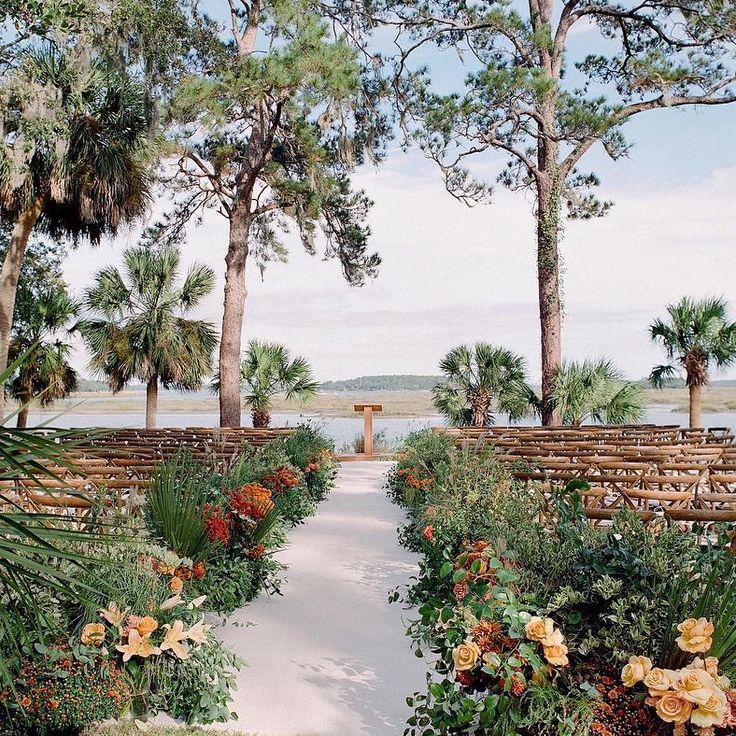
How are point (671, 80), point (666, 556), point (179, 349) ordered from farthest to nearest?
point (179, 349) < point (671, 80) < point (666, 556)

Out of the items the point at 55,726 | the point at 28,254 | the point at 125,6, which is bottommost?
the point at 55,726

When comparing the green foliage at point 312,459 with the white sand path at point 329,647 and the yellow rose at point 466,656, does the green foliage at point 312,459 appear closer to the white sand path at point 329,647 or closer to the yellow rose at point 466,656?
the white sand path at point 329,647

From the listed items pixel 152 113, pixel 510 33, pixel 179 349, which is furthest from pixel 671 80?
pixel 179 349

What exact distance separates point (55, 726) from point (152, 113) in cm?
1147

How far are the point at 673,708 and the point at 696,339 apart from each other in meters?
13.5

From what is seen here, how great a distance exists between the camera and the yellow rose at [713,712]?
7.06 feet

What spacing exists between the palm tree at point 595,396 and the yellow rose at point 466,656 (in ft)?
43.0

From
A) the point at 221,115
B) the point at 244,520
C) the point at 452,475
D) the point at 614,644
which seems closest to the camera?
the point at 614,644

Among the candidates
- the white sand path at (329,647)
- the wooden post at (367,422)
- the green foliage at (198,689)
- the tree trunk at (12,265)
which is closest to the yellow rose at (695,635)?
the white sand path at (329,647)

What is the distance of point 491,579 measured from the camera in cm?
302

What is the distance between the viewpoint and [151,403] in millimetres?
16375

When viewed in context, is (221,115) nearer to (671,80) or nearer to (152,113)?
(152,113)

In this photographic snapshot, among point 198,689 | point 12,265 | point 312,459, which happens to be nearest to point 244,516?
point 198,689

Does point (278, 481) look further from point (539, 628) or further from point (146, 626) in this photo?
point (539, 628)
